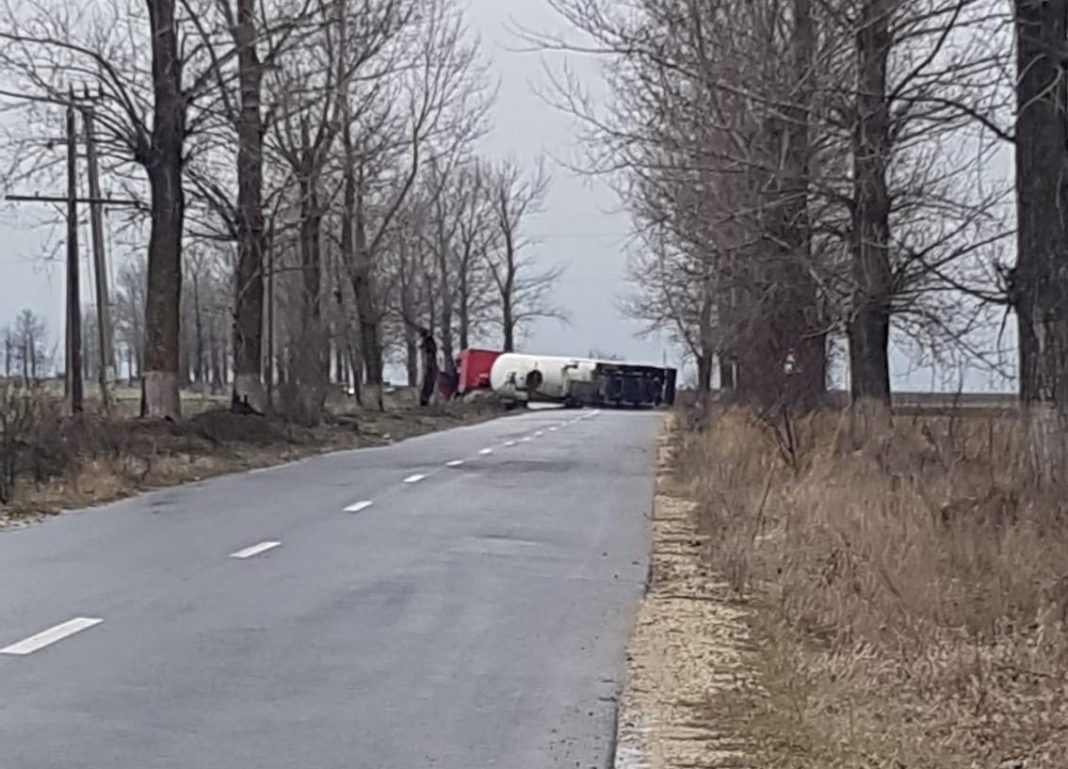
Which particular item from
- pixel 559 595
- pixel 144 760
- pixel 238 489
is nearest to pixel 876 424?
pixel 238 489

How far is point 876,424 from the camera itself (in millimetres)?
24438

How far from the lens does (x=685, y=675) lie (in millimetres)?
10117

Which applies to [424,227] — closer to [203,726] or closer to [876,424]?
[876,424]

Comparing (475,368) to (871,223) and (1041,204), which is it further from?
(1041,204)

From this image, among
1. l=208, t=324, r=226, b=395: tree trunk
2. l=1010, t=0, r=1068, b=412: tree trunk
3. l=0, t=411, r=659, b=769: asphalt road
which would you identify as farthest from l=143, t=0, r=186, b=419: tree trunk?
l=208, t=324, r=226, b=395: tree trunk

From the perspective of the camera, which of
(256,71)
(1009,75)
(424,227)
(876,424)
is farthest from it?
(424,227)

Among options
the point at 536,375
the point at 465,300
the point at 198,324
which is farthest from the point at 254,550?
the point at 465,300

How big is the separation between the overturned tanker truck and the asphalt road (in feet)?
223

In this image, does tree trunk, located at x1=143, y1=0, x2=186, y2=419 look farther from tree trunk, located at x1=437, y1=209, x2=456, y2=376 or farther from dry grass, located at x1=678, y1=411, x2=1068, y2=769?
tree trunk, located at x1=437, y1=209, x2=456, y2=376

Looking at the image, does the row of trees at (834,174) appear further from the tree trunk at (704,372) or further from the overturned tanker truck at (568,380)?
the overturned tanker truck at (568,380)

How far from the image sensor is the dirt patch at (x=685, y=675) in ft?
26.5

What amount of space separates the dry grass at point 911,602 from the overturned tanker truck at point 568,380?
230 ft

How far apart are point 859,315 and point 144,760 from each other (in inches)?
780

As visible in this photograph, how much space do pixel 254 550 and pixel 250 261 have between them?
25231mm
